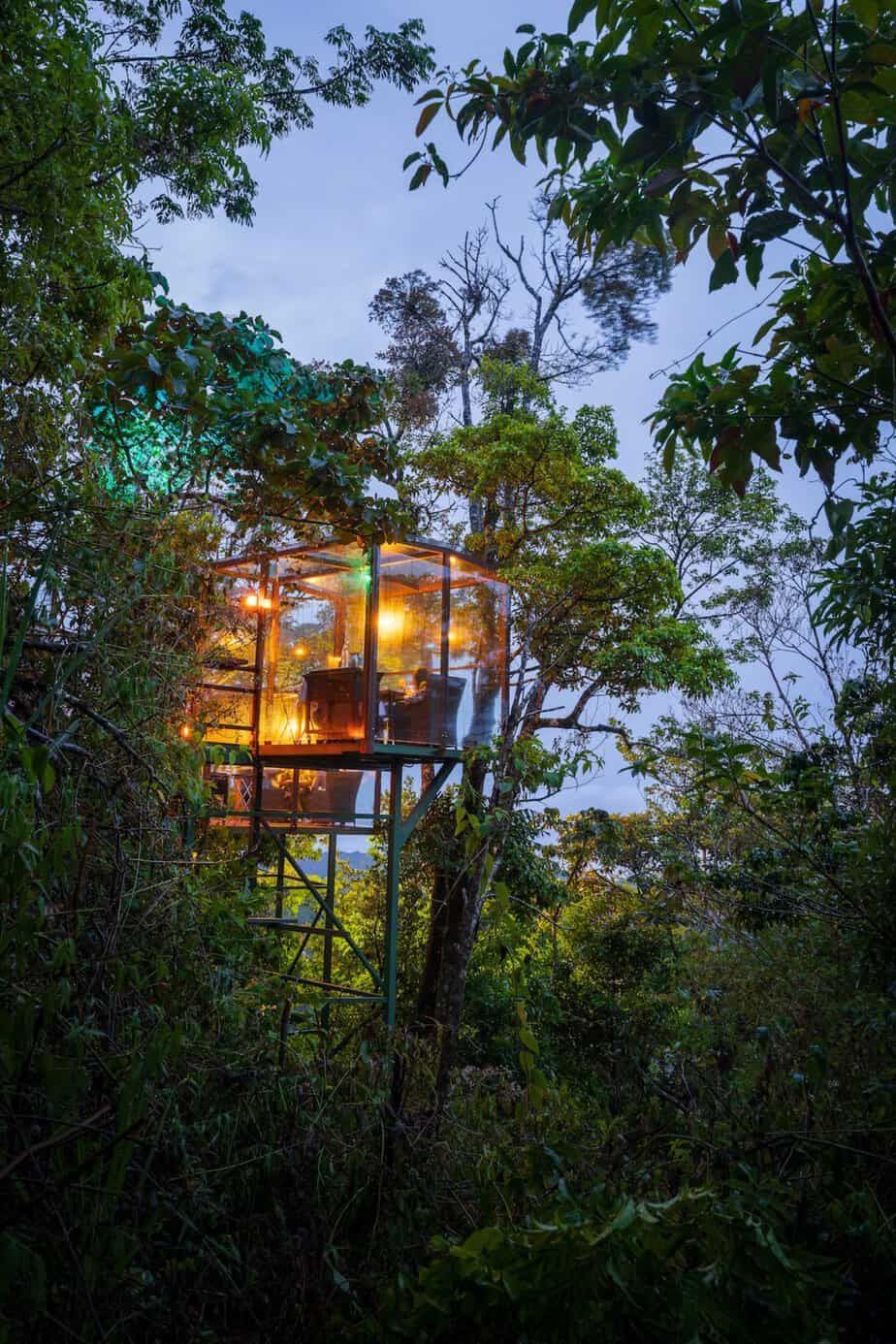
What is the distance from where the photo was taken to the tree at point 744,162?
1.53 meters

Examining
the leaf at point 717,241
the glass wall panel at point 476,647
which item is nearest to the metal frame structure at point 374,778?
the glass wall panel at point 476,647

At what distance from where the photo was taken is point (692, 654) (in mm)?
10289

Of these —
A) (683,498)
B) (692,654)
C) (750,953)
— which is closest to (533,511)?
(692,654)

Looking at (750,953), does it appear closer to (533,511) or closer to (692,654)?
(692,654)

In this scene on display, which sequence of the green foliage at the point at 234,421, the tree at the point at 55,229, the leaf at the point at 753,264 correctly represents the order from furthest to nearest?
the green foliage at the point at 234,421
the tree at the point at 55,229
the leaf at the point at 753,264

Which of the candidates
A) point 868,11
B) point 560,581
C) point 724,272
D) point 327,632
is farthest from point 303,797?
point 868,11

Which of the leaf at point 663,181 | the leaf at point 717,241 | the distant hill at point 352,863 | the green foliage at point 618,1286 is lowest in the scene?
the distant hill at point 352,863

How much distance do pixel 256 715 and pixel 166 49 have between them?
28.9ft

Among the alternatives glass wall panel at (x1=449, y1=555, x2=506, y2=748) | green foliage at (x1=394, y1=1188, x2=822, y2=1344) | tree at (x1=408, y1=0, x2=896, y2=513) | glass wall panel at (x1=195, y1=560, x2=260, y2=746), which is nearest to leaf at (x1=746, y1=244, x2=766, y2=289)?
tree at (x1=408, y1=0, x2=896, y2=513)

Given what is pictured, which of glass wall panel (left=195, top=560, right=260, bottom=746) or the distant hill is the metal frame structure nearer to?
glass wall panel (left=195, top=560, right=260, bottom=746)

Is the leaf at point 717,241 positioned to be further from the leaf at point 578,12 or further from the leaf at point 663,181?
the leaf at point 578,12

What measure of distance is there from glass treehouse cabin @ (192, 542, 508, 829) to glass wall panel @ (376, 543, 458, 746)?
0.03 ft

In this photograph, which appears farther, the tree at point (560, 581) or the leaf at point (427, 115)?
the tree at point (560, 581)

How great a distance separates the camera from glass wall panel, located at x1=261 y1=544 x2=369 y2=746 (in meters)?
7.43
